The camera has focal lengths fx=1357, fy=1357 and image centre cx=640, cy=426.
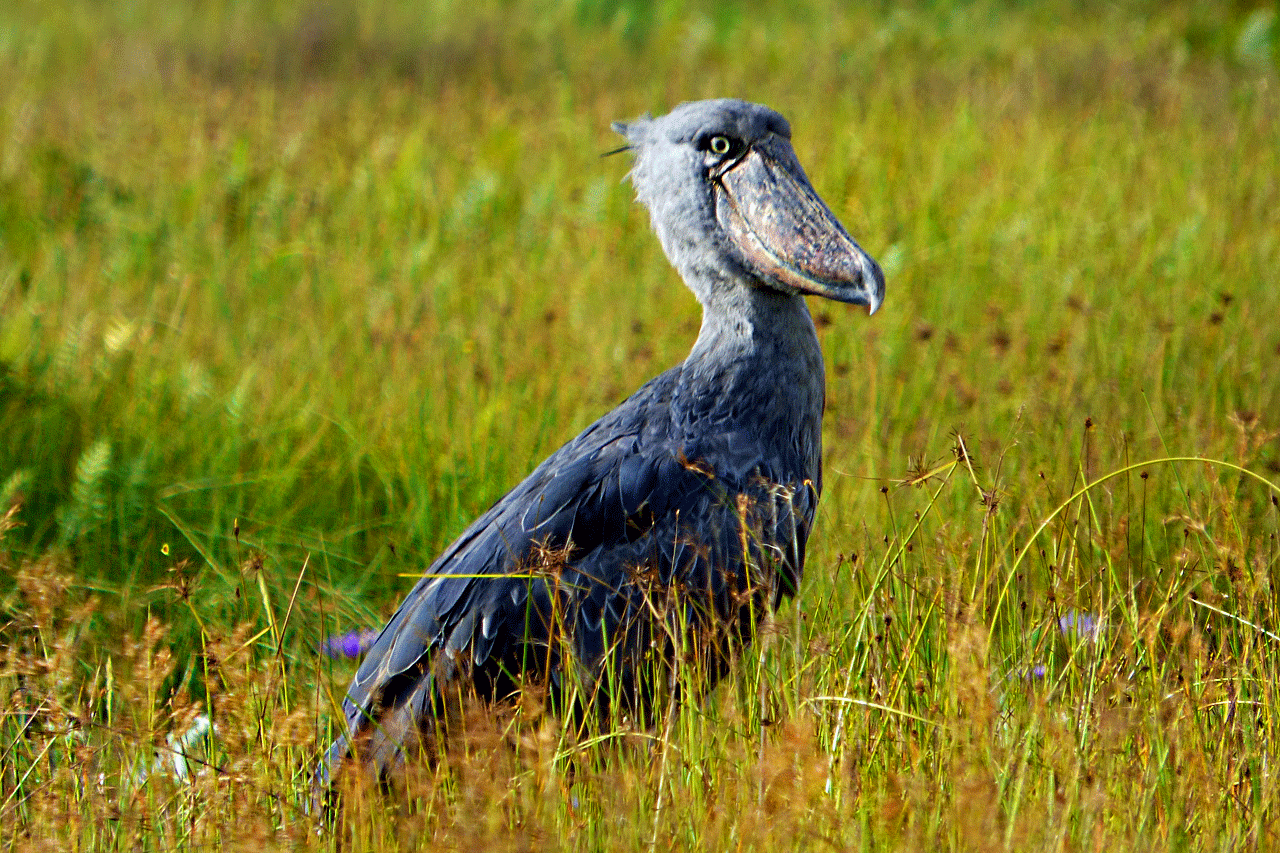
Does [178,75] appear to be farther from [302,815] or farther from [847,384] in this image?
[302,815]

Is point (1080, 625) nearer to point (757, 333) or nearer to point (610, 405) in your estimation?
point (757, 333)

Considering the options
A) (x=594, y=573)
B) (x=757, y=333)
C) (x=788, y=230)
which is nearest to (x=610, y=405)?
(x=757, y=333)

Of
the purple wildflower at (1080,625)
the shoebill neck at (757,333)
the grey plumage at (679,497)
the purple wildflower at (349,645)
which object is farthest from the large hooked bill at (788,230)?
the purple wildflower at (349,645)

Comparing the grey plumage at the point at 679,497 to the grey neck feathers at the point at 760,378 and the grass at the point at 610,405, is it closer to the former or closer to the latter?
the grey neck feathers at the point at 760,378

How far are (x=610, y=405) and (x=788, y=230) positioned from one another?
1450 millimetres

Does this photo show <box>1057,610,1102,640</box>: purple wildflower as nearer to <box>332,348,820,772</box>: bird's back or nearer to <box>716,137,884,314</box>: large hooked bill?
<box>332,348,820,772</box>: bird's back

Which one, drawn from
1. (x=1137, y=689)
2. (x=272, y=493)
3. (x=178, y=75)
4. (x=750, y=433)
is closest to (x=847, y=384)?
(x=750, y=433)

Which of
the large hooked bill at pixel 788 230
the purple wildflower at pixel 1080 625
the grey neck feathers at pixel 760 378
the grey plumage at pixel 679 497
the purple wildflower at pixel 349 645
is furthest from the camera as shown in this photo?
the purple wildflower at pixel 349 645

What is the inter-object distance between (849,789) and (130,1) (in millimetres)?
11990

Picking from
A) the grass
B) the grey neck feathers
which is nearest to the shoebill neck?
the grey neck feathers

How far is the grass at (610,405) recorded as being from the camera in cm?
214

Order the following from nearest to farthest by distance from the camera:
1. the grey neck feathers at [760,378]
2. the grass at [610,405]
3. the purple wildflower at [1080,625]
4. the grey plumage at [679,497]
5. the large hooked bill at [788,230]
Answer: the grass at [610,405] < the purple wildflower at [1080,625] < the grey plumage at [679,497] < the large hooked bill at [788,230] < the grey neck feathers at [760,378]

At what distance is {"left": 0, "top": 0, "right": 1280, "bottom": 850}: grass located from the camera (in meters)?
2.14

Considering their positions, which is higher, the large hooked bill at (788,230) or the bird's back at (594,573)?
the large hooked bill at (788,230)
